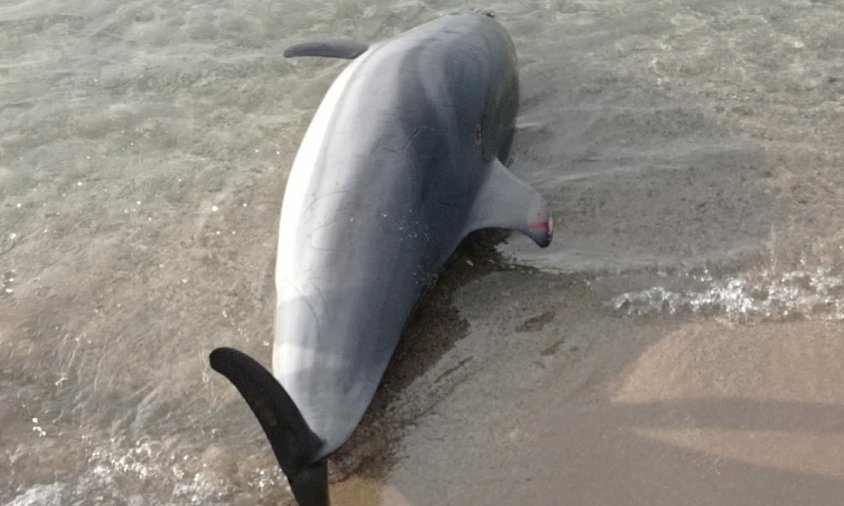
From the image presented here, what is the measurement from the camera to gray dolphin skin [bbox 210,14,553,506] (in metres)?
3.38

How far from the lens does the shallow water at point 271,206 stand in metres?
3.95

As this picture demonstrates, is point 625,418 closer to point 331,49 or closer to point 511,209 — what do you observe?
point 511,209

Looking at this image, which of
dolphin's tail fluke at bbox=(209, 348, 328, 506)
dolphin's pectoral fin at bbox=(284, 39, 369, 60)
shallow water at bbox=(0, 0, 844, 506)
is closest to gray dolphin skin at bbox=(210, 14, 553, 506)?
dolphin's tail fluke at bbox=(209, 348, 328, 506)

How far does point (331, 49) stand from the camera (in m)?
6.09

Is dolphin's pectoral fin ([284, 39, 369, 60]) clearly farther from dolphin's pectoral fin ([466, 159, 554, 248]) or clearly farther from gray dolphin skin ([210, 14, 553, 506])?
dolphin's pectoral fin ([466, 159, 554, 248])

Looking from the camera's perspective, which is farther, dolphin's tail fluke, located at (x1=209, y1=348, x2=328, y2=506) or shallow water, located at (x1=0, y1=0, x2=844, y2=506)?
shallow water, located at (x1=0, y1=0, x2=844, y2=506)

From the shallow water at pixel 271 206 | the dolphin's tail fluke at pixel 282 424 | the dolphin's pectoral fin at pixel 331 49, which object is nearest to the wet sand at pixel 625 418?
the shallow water at pixel 271 206

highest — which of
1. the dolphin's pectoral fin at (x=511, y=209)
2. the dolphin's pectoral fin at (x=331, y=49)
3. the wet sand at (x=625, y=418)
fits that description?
the dolphin's pectoral fin at (x=331, y=49)

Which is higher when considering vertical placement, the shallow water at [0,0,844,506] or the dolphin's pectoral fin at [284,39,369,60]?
the dolphin's pectoral fin at [284,39,369,60]

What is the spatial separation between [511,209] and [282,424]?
198 cm

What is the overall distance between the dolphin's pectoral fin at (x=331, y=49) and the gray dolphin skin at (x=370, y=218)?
0.54m

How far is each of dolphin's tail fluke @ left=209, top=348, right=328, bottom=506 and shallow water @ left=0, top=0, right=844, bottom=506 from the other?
390mm

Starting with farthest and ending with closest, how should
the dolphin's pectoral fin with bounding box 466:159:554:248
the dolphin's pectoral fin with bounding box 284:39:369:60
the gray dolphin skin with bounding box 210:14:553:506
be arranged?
the dolphin's pectoral fin with bounding box 284:39:369:60, the dolphin's pectoral fin with bounding box 466:159:554:248, the gray dolphin skin with bounding box 210:14:553:506

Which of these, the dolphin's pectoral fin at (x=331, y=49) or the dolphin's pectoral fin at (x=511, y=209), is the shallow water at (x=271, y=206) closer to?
the dolphin's pectoral fin at (x=511, y=209)
